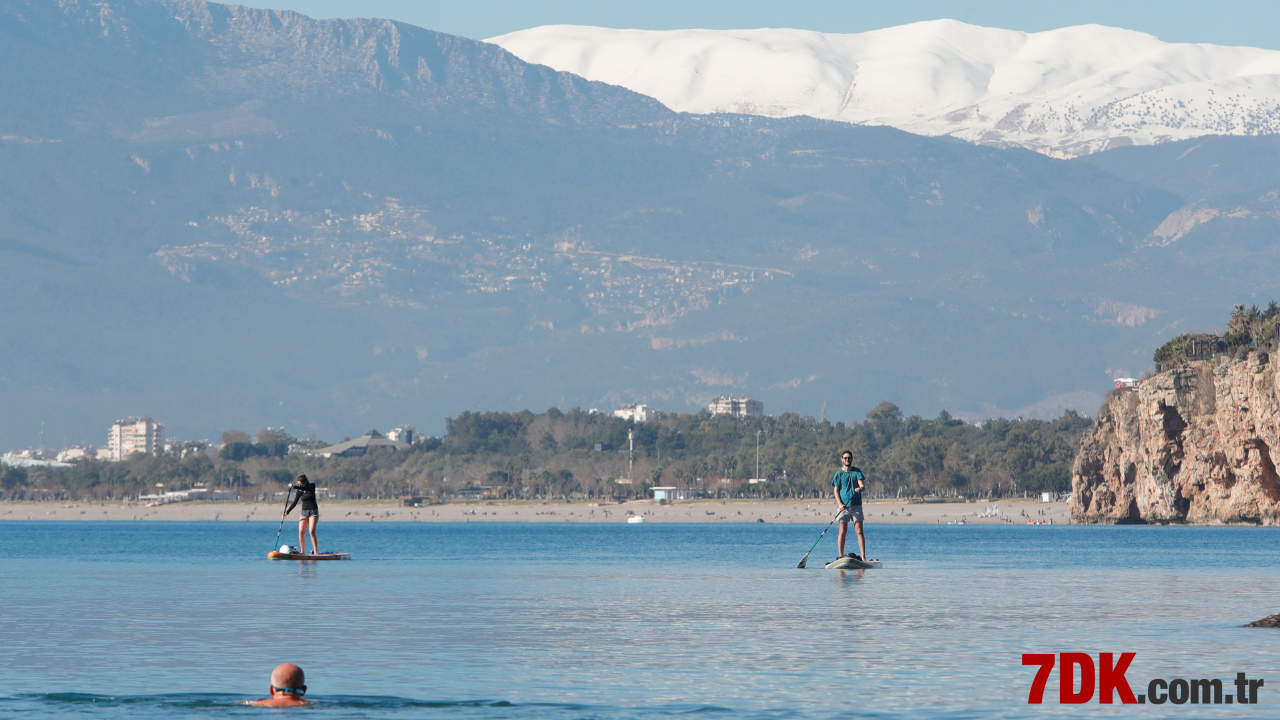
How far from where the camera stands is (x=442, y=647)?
22.6m

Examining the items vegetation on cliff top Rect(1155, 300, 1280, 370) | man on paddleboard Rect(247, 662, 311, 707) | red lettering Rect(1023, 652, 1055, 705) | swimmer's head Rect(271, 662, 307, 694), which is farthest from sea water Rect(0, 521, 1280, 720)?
vegetation on cliff top Rect(1155, 300, 1280, 370)

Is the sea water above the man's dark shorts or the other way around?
the other way around

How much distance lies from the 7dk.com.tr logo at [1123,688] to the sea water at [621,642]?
174 millimetres

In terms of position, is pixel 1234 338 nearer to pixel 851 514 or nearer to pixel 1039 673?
pixel 851 514

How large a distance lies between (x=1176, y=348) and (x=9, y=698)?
132463 mm

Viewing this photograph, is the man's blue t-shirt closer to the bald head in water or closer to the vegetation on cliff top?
the bald head in water

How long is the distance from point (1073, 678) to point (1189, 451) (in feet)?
333

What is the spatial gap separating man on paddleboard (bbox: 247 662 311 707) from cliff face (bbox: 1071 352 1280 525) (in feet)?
296

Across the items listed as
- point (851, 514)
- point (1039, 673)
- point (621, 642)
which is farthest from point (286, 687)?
point (851, 514)

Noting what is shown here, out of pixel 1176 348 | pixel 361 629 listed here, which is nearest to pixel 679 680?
pixel 361 629

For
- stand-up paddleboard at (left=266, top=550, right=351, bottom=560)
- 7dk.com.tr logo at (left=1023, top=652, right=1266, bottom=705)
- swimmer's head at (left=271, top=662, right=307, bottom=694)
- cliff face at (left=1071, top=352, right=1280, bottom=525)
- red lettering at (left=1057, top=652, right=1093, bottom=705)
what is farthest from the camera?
cliff face at (left=1071, top=352, right=1280, bottom=525)

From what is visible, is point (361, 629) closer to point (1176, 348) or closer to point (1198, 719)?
Result: point (1198, 719)

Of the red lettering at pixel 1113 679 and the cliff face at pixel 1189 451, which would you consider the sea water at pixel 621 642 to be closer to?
the red lettering at pixel 1113 679

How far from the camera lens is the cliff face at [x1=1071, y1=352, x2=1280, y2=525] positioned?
103 m
